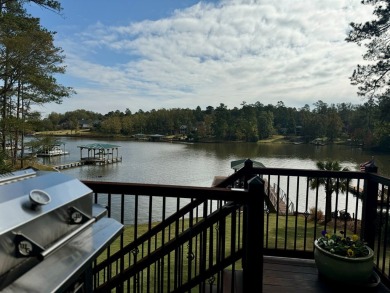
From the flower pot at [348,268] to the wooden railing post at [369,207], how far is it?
0.54 meters

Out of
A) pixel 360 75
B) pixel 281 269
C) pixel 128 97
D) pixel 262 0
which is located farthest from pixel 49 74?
pixel 128 97

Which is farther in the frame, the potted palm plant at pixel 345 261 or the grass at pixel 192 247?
the potted palm plant at pixel 345 261

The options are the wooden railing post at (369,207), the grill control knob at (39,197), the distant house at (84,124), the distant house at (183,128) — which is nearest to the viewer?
the grill control knob at (39,197)

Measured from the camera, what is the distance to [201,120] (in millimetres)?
86125

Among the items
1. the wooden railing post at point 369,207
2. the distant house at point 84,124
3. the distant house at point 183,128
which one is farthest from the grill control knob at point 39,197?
the distant house at point 84,124

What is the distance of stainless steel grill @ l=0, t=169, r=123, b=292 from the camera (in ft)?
2.59

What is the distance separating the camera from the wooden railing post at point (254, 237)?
1701 millimetres

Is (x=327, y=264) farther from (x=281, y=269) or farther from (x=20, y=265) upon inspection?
(x=20, y=265)

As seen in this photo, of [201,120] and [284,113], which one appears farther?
[201,120]

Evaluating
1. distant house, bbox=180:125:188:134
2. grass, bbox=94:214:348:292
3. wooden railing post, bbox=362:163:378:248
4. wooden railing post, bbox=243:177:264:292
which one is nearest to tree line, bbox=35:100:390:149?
distant house, bbox=180:125:188:134

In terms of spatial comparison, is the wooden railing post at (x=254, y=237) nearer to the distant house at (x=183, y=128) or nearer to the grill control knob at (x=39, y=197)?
the grill control knob at (x=39, y=197)

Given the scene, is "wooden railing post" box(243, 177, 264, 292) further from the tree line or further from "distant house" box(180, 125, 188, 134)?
"distant house" box(180, 125, 188, 134)

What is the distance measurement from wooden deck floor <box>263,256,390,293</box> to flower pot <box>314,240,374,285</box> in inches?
3.3

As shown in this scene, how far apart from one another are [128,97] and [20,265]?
47923 mm
